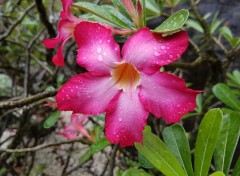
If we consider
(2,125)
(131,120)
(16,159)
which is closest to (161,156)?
(131,120)

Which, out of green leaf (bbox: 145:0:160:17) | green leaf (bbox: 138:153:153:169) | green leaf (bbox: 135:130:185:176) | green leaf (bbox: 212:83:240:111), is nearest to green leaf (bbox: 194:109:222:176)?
green leaf (bbox: 135:130:185:176)

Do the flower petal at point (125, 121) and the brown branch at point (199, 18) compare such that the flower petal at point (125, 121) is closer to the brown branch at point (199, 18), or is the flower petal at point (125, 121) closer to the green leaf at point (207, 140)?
the green leaf at point (207, 140)

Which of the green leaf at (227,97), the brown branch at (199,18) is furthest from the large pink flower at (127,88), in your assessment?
the brown branch at (199,18)

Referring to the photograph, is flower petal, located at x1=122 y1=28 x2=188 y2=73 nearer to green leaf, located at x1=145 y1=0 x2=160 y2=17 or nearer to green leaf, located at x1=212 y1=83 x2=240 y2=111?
green leaf, located at x1=212 y1=83 x2=240 y2=111

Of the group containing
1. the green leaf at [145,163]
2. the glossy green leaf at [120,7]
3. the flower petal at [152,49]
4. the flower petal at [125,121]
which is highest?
the glossy green leaf at [120,7]

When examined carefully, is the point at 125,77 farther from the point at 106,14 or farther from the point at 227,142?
the point at 227,142

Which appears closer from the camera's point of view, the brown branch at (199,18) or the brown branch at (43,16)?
the brown branch at (43,16)
